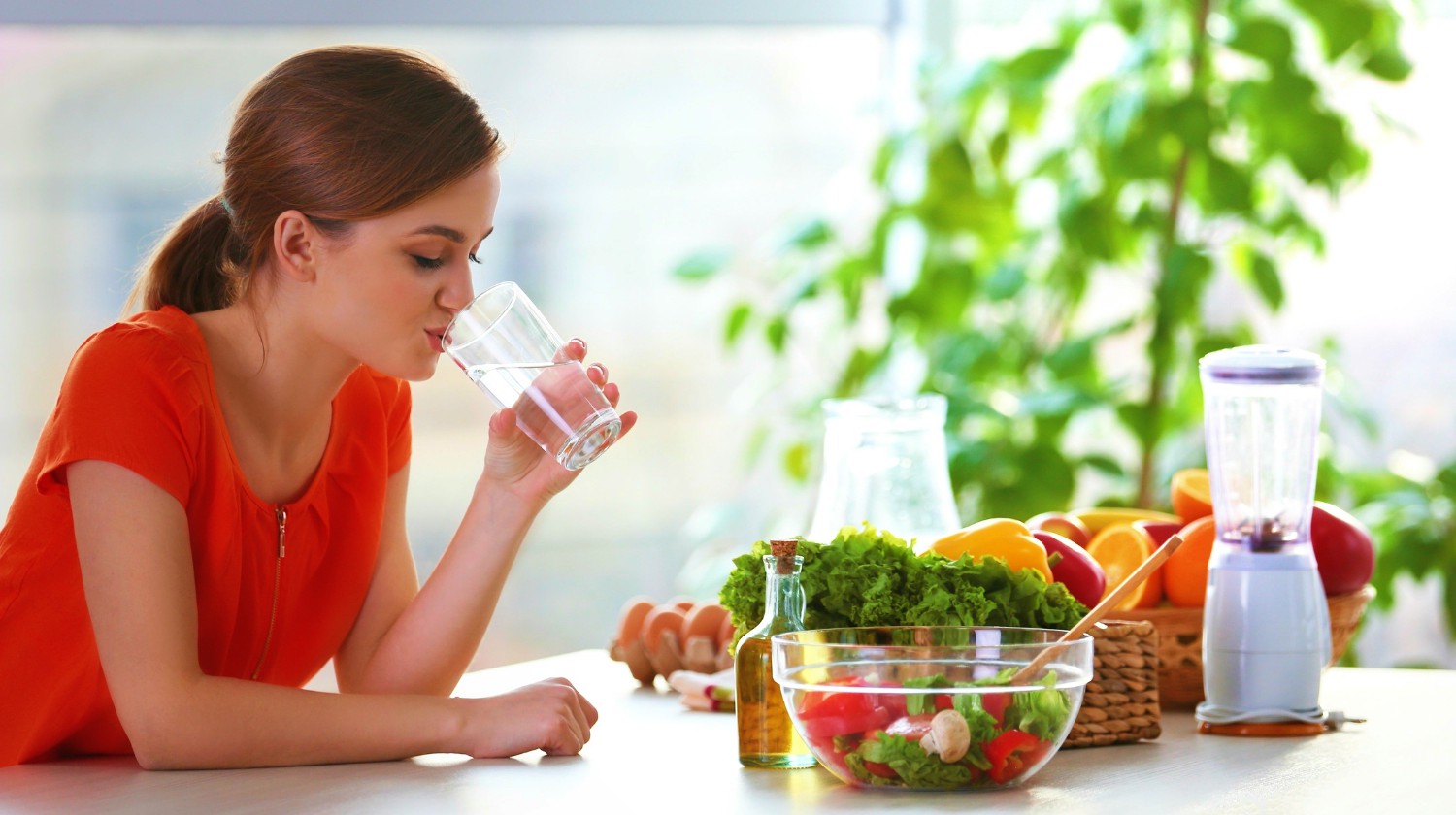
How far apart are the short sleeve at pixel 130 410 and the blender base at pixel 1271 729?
85 cm

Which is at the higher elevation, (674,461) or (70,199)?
(70,199)

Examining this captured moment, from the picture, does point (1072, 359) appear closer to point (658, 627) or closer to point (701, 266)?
point (701, 266)

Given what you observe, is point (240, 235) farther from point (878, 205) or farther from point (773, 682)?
point (878, 205)

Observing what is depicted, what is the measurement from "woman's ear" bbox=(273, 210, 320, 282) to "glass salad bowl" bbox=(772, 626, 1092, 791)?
1.83 feet

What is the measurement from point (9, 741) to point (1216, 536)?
102cm

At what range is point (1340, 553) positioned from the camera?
1.34 meters

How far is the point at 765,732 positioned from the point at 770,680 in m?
0.04

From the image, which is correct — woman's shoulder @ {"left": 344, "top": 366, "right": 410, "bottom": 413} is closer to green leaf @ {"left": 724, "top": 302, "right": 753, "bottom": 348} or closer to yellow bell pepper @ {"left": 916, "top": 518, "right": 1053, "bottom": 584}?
yellow bell pepper @ {"left": 916, "top": 518, "right": 1053, "bottom": 584}

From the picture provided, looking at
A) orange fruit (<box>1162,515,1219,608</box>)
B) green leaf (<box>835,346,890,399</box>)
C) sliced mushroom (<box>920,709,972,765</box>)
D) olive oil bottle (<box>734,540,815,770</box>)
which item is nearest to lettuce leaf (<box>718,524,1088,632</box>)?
olive oil bottle (<box>734,540,815,770</box>)

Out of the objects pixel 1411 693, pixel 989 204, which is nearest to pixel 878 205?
pixel 989 204

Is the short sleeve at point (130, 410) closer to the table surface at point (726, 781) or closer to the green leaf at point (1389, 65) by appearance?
the table surface at point (726, 781)

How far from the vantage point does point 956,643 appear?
103cm

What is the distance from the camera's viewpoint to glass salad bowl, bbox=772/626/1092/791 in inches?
36.9

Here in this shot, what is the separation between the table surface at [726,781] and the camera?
3.10ft
